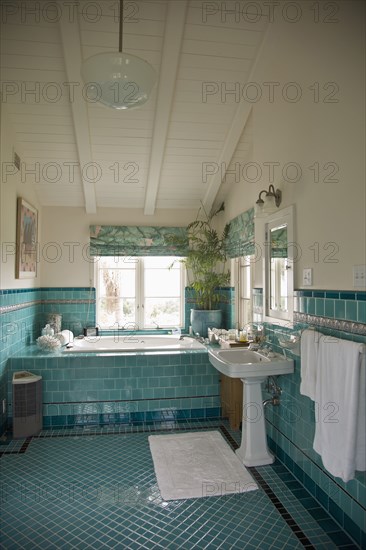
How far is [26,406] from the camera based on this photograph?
336cm

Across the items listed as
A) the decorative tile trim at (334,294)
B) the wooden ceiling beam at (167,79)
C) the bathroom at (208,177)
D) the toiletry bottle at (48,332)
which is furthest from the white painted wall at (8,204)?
the decorative tile trim at (334,294)

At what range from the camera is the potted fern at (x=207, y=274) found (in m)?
4.74

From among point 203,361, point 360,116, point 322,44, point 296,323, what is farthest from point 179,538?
point 322,44

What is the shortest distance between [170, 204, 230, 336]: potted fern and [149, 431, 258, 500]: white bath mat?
1580 millimetres

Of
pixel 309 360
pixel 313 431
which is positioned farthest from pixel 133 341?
pixel 309 360

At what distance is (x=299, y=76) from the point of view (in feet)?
8.56

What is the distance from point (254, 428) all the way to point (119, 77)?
103 inches

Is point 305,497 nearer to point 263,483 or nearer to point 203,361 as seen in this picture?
point 263,483

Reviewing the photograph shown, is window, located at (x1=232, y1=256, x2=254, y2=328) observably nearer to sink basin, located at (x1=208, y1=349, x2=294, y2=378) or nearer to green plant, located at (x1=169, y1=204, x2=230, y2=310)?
green plant, located at (x1=169, y1=204, x2=230, y2=310)

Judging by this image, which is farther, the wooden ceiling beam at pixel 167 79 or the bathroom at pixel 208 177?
the wooden ceiling beam at pixel 167 79

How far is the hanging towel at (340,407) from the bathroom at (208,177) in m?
0.13

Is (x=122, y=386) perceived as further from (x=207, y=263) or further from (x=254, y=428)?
(x=207, y=263)

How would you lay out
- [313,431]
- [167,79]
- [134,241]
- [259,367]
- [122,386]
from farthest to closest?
[134,241] → [122,386] → [167,79] → [259,367] → [313,431]

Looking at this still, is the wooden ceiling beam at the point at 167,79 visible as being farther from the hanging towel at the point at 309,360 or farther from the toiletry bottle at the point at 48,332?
the hanging towel at the point at 309,360
